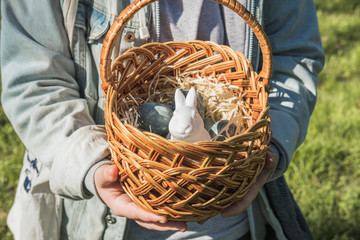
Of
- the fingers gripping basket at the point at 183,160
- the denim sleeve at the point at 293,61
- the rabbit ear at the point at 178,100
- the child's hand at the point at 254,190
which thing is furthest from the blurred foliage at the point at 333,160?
the rabbit ear at the point at 178,100

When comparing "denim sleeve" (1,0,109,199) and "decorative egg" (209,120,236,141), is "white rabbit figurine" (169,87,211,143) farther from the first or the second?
"denim sleeve" (1,0,109,199)

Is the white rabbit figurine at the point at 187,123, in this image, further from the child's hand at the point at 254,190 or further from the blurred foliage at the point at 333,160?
the blurred foliage at the point at 333,160

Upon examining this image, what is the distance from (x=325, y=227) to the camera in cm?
193

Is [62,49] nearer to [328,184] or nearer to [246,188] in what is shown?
[246,188]

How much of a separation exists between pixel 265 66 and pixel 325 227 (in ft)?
3.93

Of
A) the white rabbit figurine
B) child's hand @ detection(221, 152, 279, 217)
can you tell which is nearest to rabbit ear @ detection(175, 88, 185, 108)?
the white rabbit figurine

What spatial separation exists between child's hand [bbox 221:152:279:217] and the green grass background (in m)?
1.03

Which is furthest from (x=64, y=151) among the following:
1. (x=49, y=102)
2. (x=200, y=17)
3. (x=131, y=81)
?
(x=200, y=17)

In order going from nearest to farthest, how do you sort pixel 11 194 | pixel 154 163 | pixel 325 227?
1. pixel 154 163
2. pixel 325 227
3. pixel 11 194

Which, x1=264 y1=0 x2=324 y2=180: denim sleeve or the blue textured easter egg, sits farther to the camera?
x1=264 y1=0 x2=324 y2=180: denim sleeve

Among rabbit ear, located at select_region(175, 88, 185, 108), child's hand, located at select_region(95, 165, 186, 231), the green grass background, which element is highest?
rabbit ear, located at select_region(175, 88, 185, 108)

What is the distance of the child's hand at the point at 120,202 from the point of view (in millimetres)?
924

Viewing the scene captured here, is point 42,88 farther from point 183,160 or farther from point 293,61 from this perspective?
point 293,61

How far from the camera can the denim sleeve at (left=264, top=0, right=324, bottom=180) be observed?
1214 millimetres
